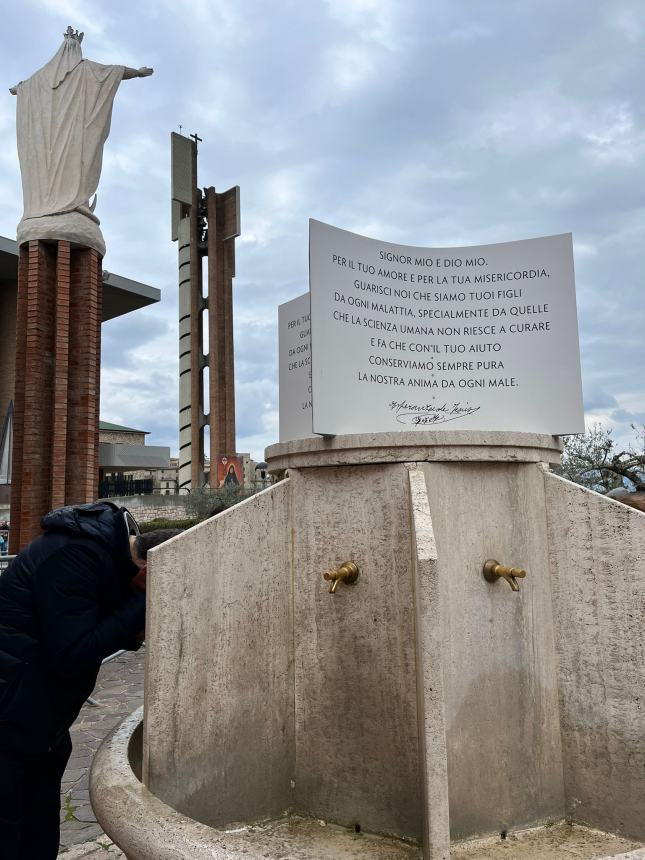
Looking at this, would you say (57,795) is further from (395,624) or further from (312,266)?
(312,266)

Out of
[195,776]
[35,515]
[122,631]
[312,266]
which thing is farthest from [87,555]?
[35,515]

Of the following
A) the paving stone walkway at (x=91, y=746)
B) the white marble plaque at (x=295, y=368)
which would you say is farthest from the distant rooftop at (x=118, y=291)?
the white marble plaque at (x=295, y=368)

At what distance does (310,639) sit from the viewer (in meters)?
3.10

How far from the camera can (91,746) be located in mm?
5176

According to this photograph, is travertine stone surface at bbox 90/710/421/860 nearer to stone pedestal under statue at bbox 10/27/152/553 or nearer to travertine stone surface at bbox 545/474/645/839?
travertine stone surface at bbox 545/474/645/839

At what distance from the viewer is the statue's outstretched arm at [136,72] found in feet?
46.2

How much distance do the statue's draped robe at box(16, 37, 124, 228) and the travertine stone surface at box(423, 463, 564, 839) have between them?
12.4 metres

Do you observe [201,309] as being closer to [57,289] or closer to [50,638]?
[57,289]

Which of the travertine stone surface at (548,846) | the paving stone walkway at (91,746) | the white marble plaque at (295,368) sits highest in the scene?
the white marble plaque at (295,368)

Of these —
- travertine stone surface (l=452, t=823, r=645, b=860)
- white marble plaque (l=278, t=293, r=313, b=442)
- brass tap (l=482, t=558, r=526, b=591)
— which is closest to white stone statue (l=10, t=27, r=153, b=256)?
white marble plaque (l=278, t=293, r=313, b=442)

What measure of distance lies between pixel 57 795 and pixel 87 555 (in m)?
1.05

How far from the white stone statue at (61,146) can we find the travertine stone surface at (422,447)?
1174cm

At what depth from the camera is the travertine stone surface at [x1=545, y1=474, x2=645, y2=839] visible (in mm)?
2887

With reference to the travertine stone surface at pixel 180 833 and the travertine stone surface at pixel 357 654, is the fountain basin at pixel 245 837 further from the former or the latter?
the travertine stone surface at pixel 357 654
